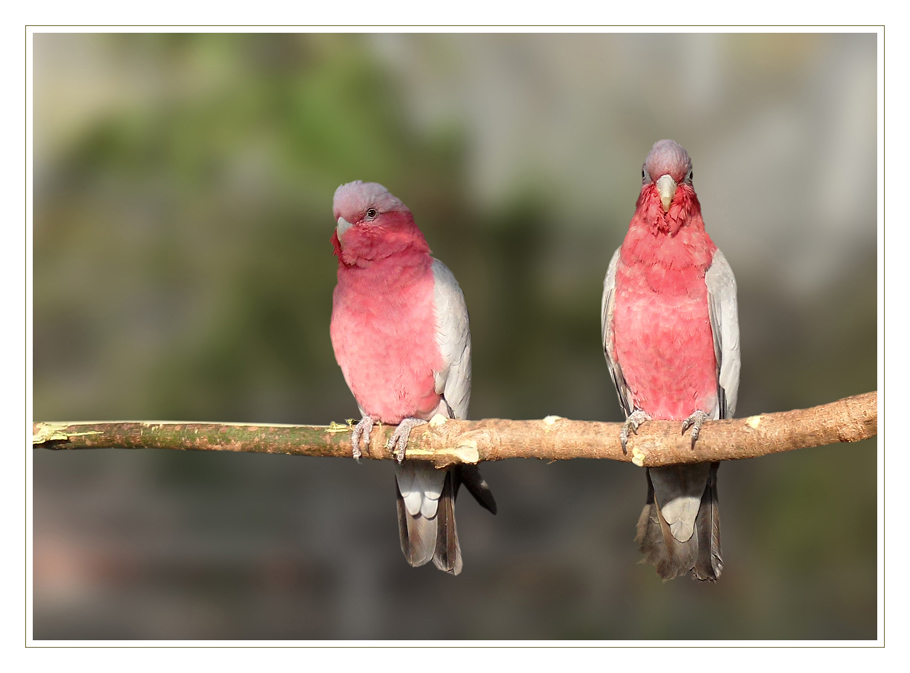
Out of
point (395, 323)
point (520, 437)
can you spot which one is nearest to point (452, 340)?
point (395, 323)

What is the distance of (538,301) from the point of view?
13.3ft

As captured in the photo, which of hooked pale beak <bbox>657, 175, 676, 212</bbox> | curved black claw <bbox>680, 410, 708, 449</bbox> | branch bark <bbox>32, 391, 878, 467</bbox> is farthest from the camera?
hooked pale beak <bbox>657, 175, 676, 212</bbox>

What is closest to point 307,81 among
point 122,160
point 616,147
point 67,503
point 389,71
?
point 389,71

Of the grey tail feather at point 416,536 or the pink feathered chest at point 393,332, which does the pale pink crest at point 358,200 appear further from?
the grey tail feather at point 416,536

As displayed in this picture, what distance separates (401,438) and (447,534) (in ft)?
1.54

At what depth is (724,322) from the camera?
8.23 feet

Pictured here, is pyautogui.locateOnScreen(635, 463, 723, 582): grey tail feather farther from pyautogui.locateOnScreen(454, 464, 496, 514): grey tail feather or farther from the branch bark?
pyautogui.locateOnScreen(454, 464, 496, 514): grey tail feather

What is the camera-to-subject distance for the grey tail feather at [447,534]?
9.05 feet

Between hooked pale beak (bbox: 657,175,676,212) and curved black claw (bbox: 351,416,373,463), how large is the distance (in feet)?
4.20

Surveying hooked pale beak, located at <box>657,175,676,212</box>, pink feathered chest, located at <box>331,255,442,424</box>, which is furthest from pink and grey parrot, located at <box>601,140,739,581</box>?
pink feathered chest, located at <box>331,255,442,424</box>

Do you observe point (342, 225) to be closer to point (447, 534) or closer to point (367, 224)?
point (367, 224)

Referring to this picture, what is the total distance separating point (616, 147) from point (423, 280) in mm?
1552

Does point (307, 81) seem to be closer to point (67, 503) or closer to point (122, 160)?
point (122, 160)

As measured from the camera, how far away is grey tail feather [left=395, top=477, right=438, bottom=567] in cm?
277
